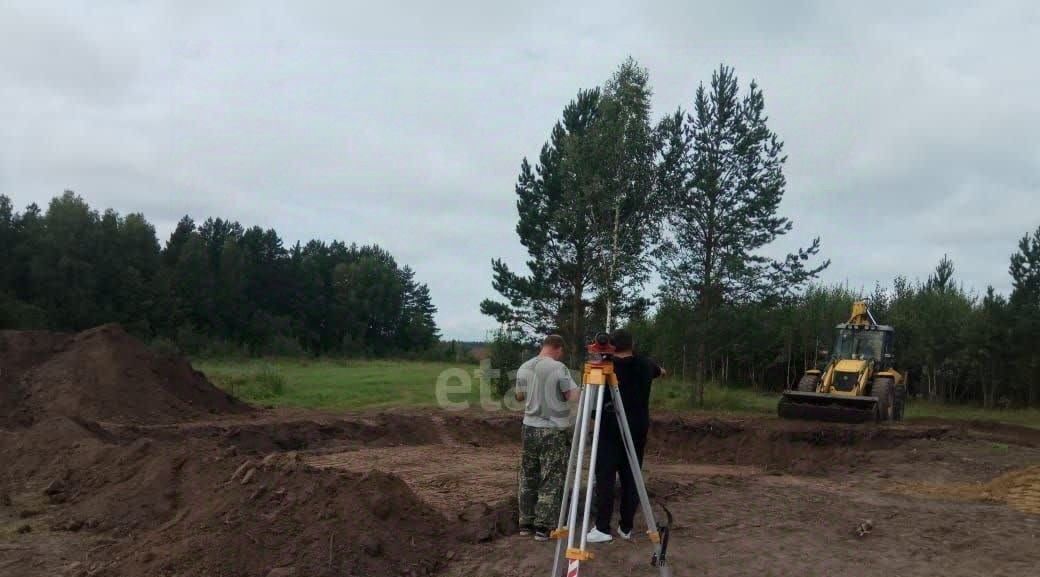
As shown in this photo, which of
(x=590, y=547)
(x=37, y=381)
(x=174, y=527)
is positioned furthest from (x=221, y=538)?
(x=37, y=381)

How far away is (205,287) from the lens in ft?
170

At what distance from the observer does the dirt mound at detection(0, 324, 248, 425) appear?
16.7 m

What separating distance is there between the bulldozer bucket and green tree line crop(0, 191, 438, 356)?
3329 centimetres

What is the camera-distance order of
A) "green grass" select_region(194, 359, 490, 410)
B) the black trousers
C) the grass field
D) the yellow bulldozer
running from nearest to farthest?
the black trousers, the yellow bulldozer, the grass field, "green grass" select_region(194, 359, 490, 410)

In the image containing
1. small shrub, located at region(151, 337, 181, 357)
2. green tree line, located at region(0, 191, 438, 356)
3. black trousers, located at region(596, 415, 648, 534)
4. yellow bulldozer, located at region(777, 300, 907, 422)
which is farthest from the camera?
green tree line, located at region(0, 191, 438, 356)

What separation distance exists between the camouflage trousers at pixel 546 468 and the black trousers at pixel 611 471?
314 millimetres

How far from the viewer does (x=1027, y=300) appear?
2516cm

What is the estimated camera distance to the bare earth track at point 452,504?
6.01 meters

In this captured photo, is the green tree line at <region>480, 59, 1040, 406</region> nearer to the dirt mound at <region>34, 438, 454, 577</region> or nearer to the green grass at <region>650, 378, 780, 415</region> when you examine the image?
the green grass at <region>650, 378, 780, 415</region>

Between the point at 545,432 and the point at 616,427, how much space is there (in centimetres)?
61

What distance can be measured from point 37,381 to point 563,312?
48.3 feet

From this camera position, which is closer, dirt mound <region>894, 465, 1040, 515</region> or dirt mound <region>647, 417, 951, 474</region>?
dirt mound <region>894, 465, 1040, 515</region>

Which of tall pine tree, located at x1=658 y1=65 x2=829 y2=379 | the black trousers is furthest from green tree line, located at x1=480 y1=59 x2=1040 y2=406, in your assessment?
the black trousers

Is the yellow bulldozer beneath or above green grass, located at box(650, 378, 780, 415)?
above
